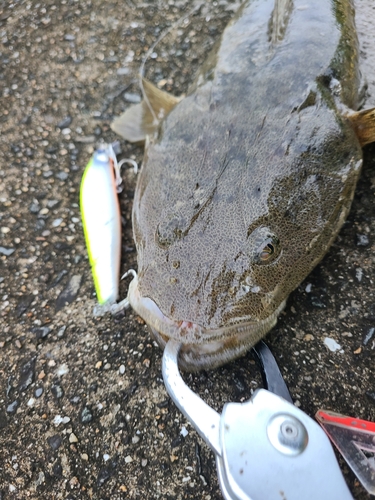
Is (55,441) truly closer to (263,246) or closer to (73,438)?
(73,438)

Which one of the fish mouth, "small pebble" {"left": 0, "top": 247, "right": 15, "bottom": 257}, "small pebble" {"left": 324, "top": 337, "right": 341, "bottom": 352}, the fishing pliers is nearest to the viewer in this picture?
the fishing pliers

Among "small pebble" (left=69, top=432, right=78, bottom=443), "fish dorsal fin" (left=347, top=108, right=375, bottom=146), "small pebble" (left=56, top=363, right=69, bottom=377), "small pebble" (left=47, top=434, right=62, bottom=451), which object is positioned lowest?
"small pebble" (left=47, top=434, right=62, bottom=451)

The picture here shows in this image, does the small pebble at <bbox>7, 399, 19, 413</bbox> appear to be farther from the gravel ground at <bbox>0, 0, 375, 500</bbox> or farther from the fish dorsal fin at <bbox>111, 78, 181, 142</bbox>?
the fish dorsal fin at <bbox>111, 78, 181, 142</bbox>

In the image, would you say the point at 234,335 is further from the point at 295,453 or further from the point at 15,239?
the point at 15,239

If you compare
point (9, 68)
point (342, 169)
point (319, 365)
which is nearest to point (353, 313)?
point (319, 365)

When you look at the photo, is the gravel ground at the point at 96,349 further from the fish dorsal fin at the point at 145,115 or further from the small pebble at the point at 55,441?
the fish dorsal fin at the point at 145,115

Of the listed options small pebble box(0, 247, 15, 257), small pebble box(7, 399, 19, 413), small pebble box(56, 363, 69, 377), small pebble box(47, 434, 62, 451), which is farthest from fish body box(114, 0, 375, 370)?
small pebble box(0, 247, 15, 257)

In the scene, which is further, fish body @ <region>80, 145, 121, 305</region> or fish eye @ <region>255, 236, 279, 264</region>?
fish body @ <region>80, 145, 121, 305</region>
